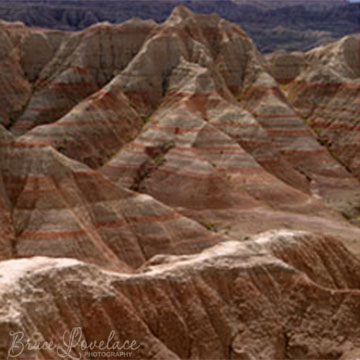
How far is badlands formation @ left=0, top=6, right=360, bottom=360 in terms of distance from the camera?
942 inches

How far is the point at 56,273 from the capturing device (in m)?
21.8

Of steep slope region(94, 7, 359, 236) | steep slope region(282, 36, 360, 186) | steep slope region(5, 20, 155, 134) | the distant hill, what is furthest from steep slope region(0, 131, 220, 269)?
the distant hill

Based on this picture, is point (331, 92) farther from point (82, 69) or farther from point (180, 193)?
point (180, 193)

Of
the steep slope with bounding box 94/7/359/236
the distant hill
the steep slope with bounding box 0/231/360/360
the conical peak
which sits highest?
the steep slope with bounding box 0/231/360/360

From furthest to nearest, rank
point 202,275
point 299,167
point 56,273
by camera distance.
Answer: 1. point 299,167
2. point 202,275
3. point 56,273

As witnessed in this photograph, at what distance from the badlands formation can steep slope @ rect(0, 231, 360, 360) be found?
2.3 inches

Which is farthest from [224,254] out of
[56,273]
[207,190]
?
[207,190]

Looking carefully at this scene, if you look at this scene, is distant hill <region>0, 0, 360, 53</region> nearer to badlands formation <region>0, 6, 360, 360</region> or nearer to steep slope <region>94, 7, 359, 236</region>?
badlands formation <region>0, 6, 360, 360</region>

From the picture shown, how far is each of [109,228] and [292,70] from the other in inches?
2330

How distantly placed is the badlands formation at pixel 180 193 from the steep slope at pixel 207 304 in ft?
0.19

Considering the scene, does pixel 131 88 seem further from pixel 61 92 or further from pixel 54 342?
pixel 54 342

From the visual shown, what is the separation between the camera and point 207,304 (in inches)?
991

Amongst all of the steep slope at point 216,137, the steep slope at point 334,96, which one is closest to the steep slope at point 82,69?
the steep slope at point 216,137

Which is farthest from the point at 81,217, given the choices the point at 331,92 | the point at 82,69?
the point at 331,92
